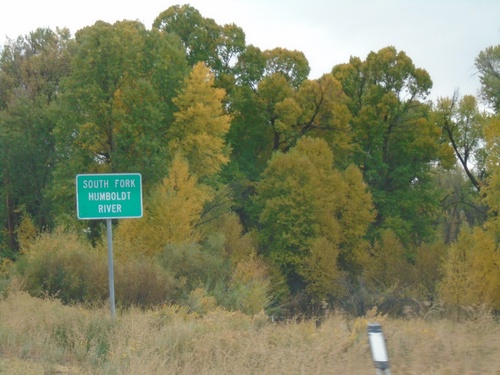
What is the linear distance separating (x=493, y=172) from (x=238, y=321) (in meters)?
31.6

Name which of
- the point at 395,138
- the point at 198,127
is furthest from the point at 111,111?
the point at 395,138

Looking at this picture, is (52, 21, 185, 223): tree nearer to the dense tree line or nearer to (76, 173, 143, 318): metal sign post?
the dense tree line

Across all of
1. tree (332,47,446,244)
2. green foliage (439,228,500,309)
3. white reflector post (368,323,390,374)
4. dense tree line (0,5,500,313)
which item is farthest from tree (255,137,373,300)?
white reflector post (368,323,390,374)

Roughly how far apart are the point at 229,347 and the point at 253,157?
152ft

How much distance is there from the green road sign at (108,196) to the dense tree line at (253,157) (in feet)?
48.9

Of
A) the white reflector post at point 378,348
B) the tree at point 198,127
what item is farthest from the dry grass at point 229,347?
the tree at point 198,127

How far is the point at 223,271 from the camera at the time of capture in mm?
35875

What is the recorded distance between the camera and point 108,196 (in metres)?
17.5

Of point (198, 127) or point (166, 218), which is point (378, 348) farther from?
point (198, 127)

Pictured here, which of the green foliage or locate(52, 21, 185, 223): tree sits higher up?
locate(52, 21, 185, 223): tree

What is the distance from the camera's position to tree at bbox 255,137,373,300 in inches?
1996

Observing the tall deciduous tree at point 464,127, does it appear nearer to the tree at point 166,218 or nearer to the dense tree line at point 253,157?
the dense tree line at point 253,157

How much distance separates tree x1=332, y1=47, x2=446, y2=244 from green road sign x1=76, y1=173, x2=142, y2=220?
3969 centimetres

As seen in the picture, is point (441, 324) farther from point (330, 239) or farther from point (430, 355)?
point (330, 239)
